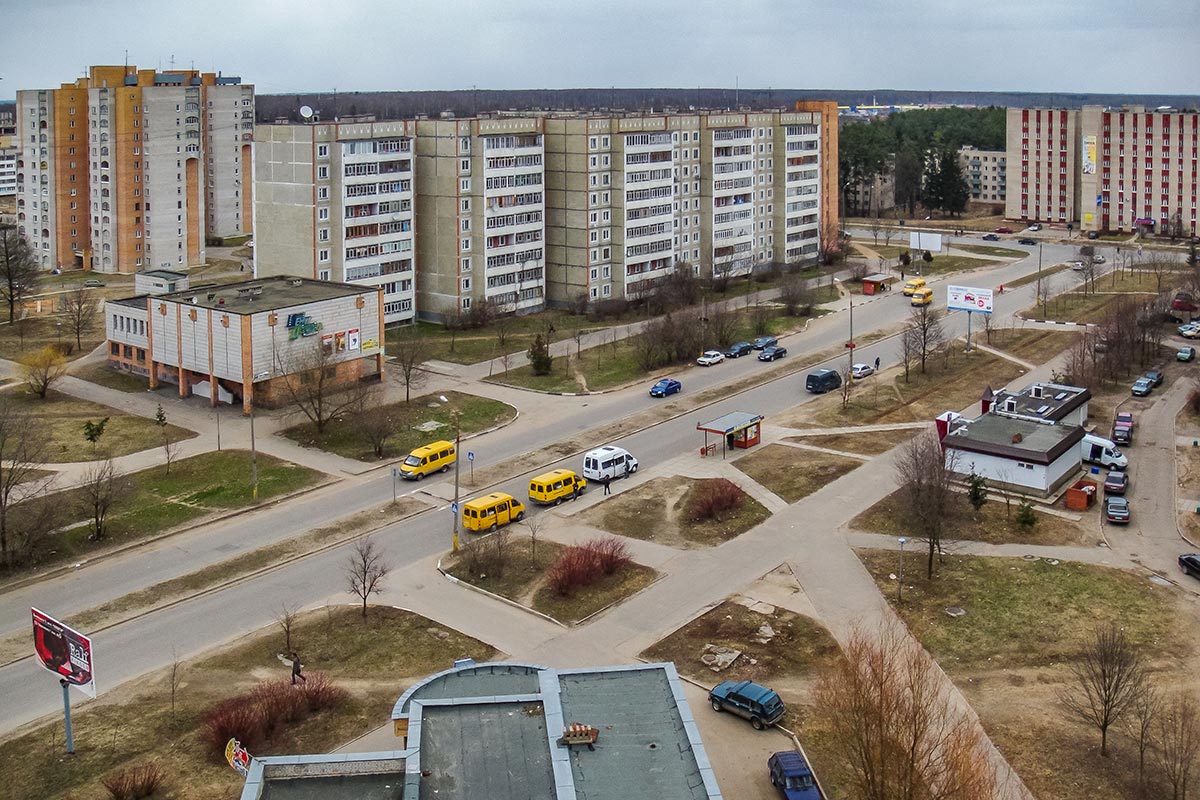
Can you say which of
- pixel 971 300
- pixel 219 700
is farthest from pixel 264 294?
pixel 971 300

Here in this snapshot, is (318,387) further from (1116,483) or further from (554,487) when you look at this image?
(1116,483)

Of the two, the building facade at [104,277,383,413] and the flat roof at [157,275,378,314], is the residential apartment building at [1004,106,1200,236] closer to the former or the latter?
the flat roof at [157,275,378,314]

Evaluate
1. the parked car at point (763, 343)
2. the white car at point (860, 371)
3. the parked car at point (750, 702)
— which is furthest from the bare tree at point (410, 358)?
→ the parked car at point (750, 702)

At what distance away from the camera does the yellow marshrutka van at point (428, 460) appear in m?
46.1

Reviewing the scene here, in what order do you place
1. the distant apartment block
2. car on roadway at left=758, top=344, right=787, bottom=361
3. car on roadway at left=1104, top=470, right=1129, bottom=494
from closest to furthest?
car on roadway at left=1104, top=470, right=1129, bottom=494
car on roadway at left=758, top=344, right=787, bottom=361
the distant apartment block

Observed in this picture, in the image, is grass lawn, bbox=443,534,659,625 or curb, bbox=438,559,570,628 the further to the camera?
grass lawn, bbox=443,534,659,625

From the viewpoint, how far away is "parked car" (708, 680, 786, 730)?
28.4 m

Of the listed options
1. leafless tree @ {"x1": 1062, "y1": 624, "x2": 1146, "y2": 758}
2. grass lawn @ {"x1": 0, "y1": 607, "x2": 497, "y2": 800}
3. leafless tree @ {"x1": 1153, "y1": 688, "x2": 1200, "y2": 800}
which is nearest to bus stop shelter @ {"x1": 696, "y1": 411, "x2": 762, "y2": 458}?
grass lawn @ {"x1": 0, "y1": 607, "x2": 497, "y2": 800}

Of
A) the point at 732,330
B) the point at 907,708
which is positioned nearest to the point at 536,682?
the point at 907,708

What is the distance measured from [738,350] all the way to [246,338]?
1017 inches

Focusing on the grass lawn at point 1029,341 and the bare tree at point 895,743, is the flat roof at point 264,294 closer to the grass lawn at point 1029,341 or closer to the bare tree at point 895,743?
the grass lawn at point 1029,341

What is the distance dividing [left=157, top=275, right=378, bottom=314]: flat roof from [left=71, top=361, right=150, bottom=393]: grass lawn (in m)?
4.35

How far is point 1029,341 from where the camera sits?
69.3 meters

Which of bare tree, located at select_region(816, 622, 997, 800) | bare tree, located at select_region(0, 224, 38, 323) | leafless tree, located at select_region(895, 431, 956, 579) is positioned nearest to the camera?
bare tree, located at select_region(816, 622, 997, 800)
